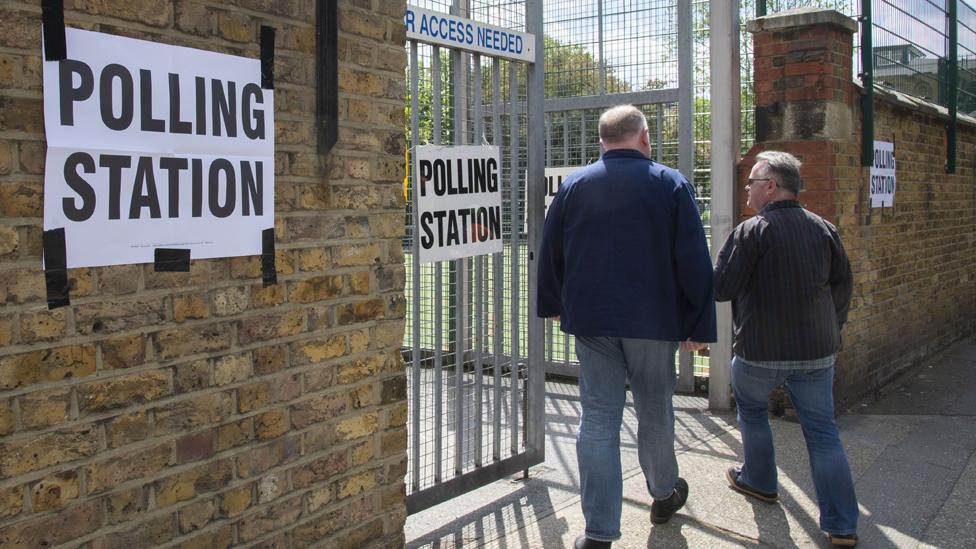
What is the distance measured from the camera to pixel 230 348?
282cm

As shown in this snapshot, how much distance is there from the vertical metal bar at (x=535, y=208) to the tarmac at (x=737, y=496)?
0.35 meters

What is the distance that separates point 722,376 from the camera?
639 cm

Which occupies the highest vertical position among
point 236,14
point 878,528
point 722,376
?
point 236,14

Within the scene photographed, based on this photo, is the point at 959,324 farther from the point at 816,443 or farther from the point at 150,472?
the point at 150,472

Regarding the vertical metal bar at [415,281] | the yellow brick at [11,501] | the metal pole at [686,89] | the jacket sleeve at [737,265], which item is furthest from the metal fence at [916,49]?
the yellow brick at [11,501]

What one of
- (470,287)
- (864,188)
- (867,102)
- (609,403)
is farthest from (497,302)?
(867,102)

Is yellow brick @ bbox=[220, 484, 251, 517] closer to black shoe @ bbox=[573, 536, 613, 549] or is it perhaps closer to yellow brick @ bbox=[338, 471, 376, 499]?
yellow brick @ bbox=[338, 471, 376, 499]

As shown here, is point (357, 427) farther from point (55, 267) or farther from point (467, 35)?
point (467, 35)

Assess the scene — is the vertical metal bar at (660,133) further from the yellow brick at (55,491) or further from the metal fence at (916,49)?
the yellow brick at (55,491)

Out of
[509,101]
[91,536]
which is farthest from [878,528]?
[91,536]

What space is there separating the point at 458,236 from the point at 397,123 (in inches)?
38.0

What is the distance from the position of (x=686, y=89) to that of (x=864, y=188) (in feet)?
4.92

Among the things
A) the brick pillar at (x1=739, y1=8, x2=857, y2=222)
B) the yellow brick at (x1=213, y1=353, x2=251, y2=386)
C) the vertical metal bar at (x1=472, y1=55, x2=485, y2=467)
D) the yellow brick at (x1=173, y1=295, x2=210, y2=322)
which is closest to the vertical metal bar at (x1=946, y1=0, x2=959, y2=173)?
the brick pillar at (x1=739, y1=8, x2=857, y2=222)

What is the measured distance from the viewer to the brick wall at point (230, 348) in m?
2.29
